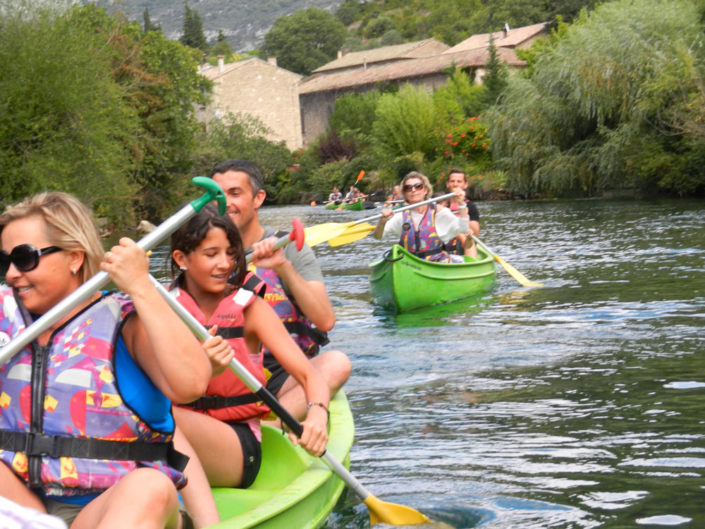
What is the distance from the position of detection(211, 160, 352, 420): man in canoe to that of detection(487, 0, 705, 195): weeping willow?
62.7ft

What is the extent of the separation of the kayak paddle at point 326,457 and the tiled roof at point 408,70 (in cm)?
4103

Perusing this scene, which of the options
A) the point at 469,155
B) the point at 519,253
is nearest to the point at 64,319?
the point at 519,253

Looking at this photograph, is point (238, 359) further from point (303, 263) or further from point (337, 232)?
point (337, 232)

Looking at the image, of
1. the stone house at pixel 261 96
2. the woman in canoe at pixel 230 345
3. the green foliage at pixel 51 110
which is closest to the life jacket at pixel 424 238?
the woman in canoe at pixel 230 345

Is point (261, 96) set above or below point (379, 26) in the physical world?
below

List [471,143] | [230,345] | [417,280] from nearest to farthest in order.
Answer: [230,345] → [417,280] → [471,143]

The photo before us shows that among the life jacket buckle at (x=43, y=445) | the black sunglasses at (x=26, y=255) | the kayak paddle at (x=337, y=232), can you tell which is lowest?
the life jacket buckle at (x=43, y=445)

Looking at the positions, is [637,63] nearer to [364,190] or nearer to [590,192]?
[590,192]

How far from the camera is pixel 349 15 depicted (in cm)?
11794

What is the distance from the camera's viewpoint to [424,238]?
9047mm

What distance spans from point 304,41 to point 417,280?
3870 inches

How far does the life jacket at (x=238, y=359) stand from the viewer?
301cm

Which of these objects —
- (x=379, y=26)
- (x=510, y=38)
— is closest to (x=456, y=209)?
(x=510, y=38)

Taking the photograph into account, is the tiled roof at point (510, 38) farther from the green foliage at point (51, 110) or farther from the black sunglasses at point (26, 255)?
the black sunglasses at point (26, 255)
